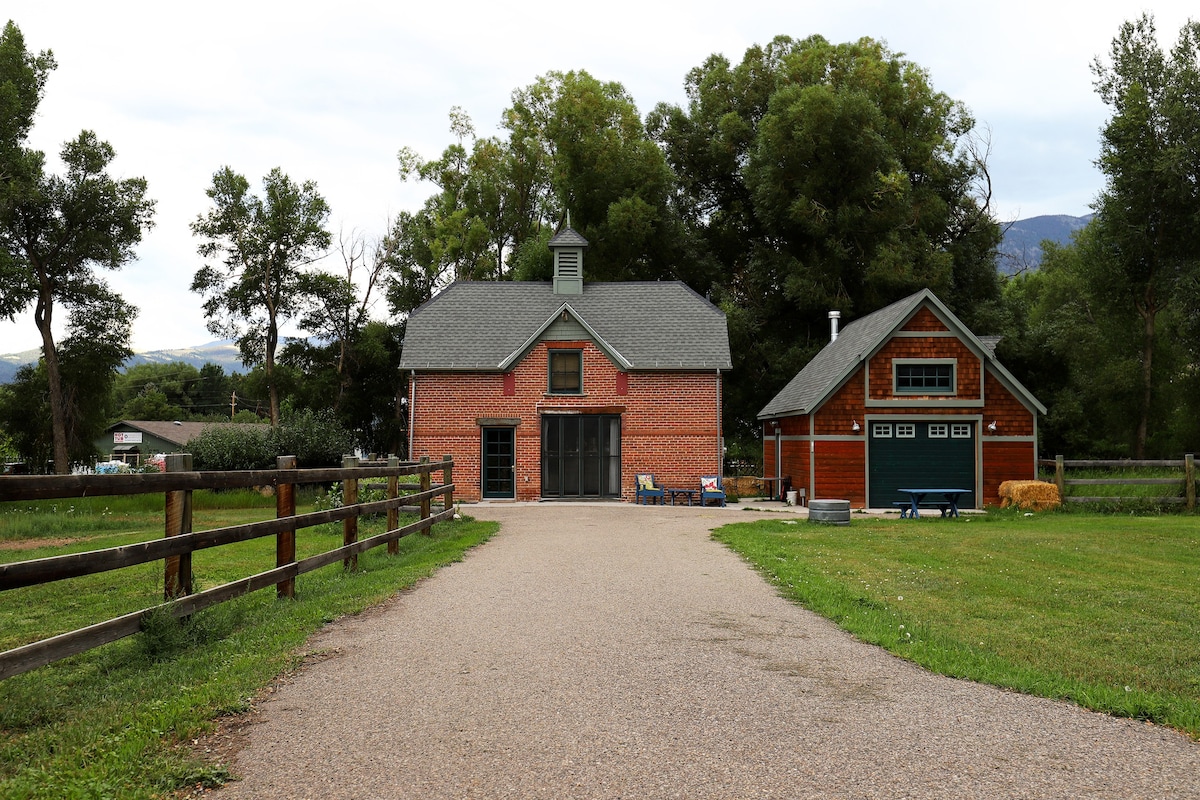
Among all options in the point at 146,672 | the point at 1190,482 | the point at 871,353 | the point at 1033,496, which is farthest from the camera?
the point at 871,353

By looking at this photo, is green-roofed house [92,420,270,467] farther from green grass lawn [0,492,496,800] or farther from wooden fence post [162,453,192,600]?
wooden fence post [162,453,192,600]

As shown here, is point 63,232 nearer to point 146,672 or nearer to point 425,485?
point 425,485

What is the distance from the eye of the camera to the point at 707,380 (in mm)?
29328

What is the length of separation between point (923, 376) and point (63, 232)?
1415 inches

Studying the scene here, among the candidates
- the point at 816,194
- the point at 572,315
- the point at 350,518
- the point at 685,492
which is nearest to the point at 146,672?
the point at 350,518

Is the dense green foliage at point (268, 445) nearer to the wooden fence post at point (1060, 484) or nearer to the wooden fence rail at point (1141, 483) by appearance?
the wooden fence post at point (1060, 484)

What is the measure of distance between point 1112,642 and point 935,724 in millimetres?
3261

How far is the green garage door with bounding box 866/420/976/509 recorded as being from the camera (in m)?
26.7

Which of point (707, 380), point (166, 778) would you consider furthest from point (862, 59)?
point (166, 778)

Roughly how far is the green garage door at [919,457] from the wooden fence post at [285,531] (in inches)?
805

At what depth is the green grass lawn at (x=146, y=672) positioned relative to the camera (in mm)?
4184

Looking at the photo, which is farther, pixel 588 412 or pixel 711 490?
pixel 588 412

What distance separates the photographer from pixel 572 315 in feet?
96.5

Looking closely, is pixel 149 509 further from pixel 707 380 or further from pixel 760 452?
pixel 760 452
